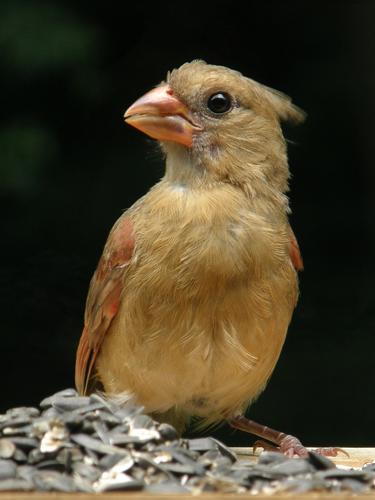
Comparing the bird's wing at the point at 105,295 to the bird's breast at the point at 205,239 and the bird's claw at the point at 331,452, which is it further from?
the bird's claw at the point at 331,452

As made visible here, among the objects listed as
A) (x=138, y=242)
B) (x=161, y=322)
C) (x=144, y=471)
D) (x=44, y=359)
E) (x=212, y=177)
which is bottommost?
(x=44, y=359)

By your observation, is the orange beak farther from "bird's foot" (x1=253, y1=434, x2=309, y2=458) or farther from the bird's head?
"bird's foot" (x1=253, y1=434, x2=309, y2=458)

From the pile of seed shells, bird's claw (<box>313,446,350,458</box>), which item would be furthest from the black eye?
bird's claw (<box>313,446,350,458</box>)

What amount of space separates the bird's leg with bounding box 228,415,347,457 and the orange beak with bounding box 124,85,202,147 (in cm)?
111

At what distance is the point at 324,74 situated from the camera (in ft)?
18.5

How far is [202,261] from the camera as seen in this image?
137 inches

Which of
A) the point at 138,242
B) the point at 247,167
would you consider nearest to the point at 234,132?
the point at 247,167

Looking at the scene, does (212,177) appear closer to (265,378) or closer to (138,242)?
(138,242)

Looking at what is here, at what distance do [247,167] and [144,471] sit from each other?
1232 mm

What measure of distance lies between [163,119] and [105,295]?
63 centimetres

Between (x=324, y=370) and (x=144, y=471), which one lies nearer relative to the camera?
(x=144, y=471)

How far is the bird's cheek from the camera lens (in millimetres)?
3594

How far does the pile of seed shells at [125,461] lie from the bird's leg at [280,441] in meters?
0.60

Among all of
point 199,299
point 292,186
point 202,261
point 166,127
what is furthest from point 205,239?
point 292,186
